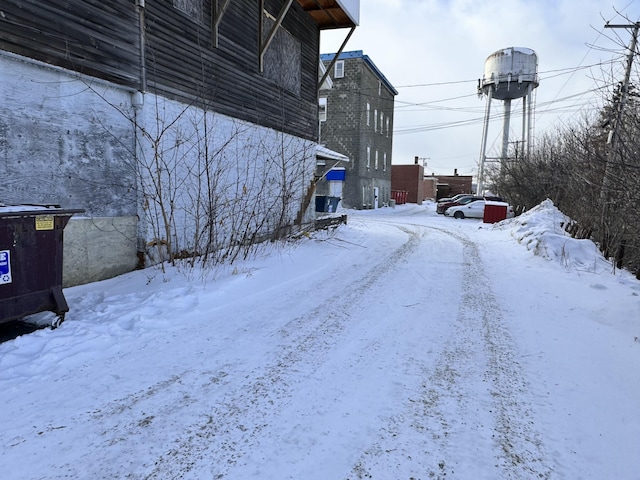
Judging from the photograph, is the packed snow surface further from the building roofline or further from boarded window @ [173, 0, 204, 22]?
the building roofline

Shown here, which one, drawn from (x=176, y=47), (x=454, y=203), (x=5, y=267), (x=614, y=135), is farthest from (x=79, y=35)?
(x=454, y=203)

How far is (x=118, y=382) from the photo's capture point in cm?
326

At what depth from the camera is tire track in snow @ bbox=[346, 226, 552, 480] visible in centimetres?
236

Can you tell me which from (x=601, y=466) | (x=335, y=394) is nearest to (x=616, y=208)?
(x=601, y=466)

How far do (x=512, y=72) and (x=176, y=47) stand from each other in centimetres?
3840

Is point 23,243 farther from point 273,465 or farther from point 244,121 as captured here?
point 244,121

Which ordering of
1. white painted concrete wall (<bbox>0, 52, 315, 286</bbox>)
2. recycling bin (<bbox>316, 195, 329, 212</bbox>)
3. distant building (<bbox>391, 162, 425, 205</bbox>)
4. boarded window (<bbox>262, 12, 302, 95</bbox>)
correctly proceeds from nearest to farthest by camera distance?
white painted concrete wall (<bbox>0, 52, 315, 286</bbox>) < boarded window (<bbox>262, 12, 302, 95</bbox>) < recycling bin (<bbox>316, 195, 329, 212</bbox>) < distant building (<bbox>391, 162, 425, 205</bbox>)

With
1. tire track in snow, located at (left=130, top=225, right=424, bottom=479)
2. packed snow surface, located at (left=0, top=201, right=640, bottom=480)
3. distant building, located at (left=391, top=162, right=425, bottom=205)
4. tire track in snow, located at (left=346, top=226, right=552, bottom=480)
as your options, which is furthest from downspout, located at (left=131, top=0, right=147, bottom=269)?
distant building, located at (left=391, top=162, right=425, bottom=205)

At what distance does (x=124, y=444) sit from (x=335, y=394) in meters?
1.53

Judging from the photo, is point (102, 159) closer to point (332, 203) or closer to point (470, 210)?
point (332, 203)

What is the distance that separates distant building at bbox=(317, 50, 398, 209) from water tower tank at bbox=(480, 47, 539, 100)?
1293 centimetres

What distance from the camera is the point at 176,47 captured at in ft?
25.1

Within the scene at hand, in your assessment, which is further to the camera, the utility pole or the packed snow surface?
the utility pole

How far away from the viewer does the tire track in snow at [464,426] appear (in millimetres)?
2363
